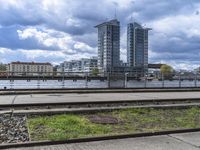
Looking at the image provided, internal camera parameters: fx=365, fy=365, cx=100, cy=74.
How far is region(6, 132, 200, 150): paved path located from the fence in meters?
16.4

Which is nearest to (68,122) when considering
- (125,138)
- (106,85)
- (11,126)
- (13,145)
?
(11,126)

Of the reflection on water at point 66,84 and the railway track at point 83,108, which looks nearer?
the railway track at point 83,108

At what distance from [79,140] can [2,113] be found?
421 cm

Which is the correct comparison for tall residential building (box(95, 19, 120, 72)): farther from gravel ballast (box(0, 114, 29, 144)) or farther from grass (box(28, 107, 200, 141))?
gravel ballast (box(0, 114, 29, 144))

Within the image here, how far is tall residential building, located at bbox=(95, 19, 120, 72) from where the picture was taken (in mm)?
75438

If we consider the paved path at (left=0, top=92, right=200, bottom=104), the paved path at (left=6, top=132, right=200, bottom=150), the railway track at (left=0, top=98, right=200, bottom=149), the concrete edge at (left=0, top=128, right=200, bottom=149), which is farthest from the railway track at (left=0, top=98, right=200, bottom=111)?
the paved path at (left=6, top=132, right=200, bottom=150)

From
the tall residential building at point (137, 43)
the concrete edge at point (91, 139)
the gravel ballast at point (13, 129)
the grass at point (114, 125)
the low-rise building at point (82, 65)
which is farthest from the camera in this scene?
the tall residential building at point (137, 43)

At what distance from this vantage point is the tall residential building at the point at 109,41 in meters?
75.4

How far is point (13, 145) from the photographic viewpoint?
7.62 m

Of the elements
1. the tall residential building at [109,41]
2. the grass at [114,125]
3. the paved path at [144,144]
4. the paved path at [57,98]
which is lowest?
the paved path at [144,144]

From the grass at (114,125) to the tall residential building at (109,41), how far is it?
191ft

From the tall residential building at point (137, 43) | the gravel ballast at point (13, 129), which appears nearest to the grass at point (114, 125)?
the gravel ballast at point (13, 129)

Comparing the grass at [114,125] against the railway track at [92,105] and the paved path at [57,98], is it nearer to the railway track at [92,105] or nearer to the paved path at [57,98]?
the railway track at [92,105]

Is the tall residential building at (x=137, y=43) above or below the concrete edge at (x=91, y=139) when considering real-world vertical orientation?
above
